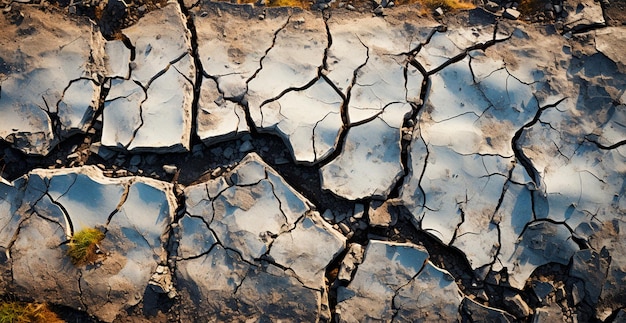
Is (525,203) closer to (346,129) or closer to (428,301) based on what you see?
(428,301)

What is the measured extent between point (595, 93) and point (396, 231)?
179cm

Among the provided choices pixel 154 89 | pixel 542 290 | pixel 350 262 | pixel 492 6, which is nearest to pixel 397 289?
pixel 350 262

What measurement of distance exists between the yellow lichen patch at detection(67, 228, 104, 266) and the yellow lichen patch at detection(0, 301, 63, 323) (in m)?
0.35

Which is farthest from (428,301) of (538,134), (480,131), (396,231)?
(538,134)

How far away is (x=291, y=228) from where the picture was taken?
9.45 ft

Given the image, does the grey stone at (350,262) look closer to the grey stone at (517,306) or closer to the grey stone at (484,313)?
the grey stone at (484,313)

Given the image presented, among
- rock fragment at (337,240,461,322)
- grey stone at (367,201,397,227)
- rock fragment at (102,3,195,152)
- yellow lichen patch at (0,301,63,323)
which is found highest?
rock fragment at (102,3,195,152)

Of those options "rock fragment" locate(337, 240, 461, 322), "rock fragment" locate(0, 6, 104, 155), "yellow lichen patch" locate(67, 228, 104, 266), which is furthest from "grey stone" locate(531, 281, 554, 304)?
"rock fragment" locate(0, 6, 104, 155)

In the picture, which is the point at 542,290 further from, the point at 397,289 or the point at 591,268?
the point at 397,289

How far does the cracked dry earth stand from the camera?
281cm

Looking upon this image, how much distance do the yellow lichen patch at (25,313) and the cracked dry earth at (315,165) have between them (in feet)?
0.23

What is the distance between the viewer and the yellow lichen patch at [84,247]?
2.85 m

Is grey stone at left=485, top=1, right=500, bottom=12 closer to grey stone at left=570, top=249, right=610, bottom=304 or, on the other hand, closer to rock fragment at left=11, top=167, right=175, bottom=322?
grey stone at left=570, top=249, right=610, bottom=304

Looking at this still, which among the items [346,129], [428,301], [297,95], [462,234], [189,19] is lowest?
[428,301]
